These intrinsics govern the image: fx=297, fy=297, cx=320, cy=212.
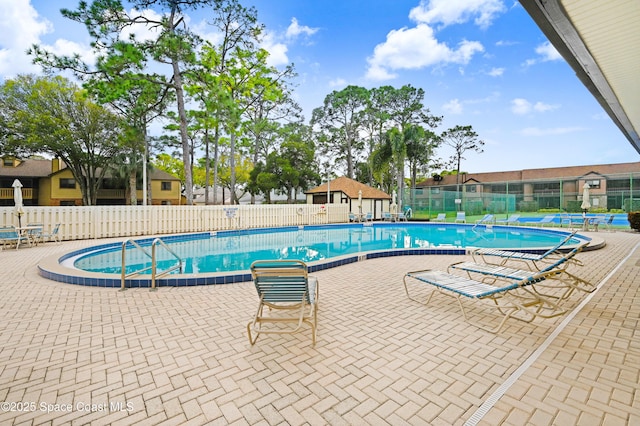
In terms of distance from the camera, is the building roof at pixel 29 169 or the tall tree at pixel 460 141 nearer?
the building roof at pixel 29 169

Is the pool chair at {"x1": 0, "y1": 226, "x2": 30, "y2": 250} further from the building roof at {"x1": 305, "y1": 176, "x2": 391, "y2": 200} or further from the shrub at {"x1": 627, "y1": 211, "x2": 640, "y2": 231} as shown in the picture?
the shrub at {"x1": 627, "y1": 211, "x2": 640, "y2": 231}

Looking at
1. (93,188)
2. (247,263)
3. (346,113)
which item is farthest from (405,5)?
(93,188)

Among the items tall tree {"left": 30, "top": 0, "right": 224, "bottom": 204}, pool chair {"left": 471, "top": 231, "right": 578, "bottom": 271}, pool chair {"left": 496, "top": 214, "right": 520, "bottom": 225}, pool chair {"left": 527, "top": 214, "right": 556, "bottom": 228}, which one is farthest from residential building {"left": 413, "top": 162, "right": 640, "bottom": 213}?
tall tree {"left": 30, "top": 0, "right": 224, "bottom": 204}

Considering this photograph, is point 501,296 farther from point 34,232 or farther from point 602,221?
point 602,221

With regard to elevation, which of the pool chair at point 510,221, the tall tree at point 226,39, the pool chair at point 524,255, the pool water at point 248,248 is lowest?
the pool water at point 248,248

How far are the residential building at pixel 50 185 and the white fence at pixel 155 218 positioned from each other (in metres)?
15.4

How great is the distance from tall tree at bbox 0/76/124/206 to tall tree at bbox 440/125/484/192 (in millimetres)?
33523

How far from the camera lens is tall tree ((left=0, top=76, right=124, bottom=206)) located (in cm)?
1981

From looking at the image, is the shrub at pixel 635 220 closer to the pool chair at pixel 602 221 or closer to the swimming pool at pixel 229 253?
the pool chair at pixel 602 221

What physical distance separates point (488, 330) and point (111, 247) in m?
11.0

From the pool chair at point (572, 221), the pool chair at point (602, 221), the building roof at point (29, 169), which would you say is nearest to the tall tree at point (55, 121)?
the building roof at point (29, 169)

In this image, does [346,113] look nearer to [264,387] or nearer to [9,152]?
[9,152]

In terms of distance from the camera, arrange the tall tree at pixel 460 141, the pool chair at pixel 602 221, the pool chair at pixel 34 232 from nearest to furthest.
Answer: the pool chair at pixel 34 232, the pool chair at pixel 602 221, the tall tree at pixel 460 141

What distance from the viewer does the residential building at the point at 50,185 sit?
87.0 feet
